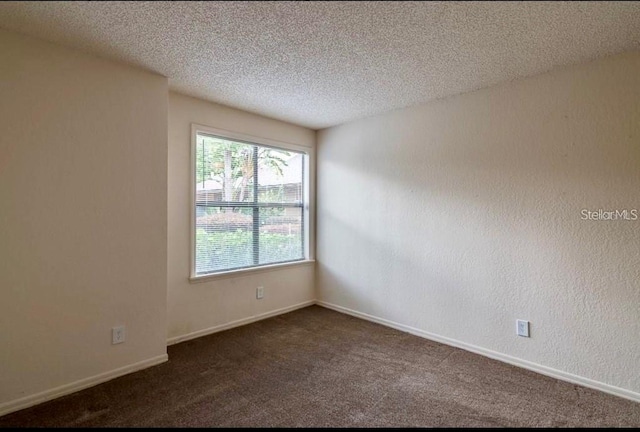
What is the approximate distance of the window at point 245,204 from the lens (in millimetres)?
3268

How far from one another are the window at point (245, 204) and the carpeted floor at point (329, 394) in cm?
97

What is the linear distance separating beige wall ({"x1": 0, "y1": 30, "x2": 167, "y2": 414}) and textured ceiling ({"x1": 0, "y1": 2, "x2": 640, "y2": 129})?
241mm

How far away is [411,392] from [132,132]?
2783mm

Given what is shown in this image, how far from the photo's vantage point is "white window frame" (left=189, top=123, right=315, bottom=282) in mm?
3135

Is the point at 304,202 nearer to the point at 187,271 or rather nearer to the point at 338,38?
the point at 187,271

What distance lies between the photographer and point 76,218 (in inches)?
86.7

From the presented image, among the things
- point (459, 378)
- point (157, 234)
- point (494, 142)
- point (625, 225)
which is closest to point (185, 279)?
point (157, 234)

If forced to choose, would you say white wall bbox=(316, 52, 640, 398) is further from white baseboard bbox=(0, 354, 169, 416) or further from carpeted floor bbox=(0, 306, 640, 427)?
white baseboard bbox=(0, 354, 169, 416)

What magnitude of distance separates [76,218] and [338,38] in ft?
7.00

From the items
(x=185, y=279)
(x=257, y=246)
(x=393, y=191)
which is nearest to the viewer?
(x=185, y=279)

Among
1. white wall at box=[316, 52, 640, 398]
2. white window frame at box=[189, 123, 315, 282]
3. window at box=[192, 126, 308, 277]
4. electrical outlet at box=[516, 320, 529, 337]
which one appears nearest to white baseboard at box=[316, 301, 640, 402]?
white wall at box=[316, 52, 640, 398]

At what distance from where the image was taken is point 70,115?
218 cm

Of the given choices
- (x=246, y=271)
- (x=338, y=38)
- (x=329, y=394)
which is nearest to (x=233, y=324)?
(x=246, y=271)

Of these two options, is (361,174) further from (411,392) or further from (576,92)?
(411,392)
